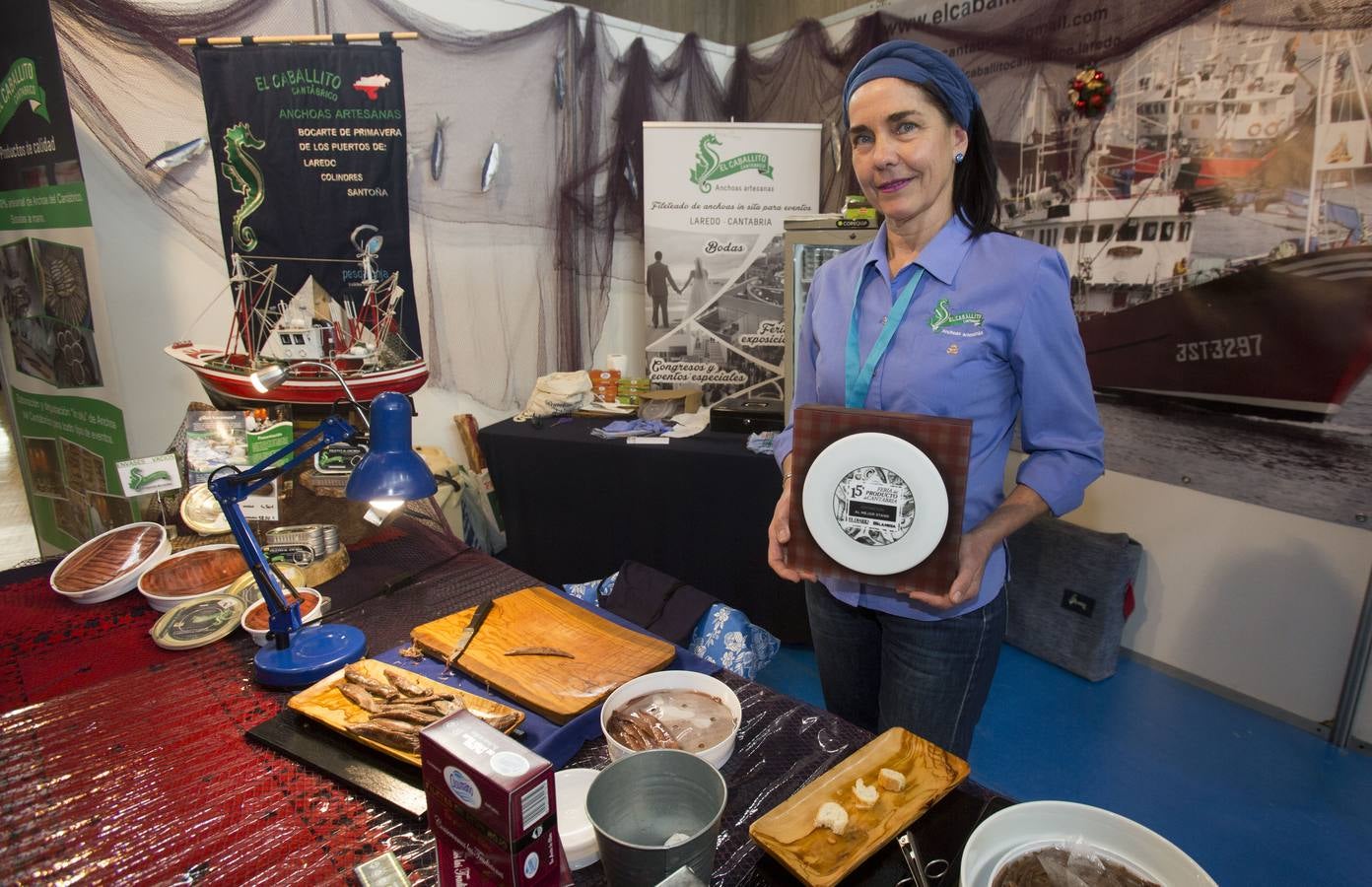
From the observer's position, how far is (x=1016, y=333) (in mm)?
1243

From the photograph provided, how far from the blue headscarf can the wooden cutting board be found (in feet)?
3.51

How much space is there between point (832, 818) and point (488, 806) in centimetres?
46

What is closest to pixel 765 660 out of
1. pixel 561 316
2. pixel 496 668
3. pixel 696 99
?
pixel 496 668

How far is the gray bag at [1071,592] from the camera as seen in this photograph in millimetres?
2941

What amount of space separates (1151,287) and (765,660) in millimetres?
2025

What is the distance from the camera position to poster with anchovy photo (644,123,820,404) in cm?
387

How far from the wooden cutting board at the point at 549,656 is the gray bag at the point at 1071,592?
6.64 ft

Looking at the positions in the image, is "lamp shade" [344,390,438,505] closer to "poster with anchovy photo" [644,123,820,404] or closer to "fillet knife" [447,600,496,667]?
"fillet knife" [447,600,496,667]

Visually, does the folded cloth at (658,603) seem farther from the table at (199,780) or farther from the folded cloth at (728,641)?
the table at (199,780)

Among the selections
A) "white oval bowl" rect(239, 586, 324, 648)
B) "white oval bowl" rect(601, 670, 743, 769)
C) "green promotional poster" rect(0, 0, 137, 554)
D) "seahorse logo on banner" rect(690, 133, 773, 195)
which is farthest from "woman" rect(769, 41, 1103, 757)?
"green promotional poster" rect(0, 0, 137, 554)

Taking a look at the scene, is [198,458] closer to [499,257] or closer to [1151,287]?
[499,257]

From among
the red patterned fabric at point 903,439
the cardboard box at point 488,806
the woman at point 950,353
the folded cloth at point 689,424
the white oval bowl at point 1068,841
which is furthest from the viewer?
the folded cloth at point 689,424

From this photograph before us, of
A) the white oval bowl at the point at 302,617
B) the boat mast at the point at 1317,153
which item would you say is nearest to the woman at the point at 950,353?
the white oval bowl at the point at 302,617

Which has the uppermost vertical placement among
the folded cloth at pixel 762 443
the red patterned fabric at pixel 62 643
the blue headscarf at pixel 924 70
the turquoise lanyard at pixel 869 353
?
the blue headscarf at pixel 924 70
